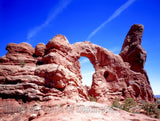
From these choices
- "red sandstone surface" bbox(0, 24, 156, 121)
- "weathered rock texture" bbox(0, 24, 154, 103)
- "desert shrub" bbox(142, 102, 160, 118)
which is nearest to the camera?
"red sandstone surface" bbox(0, 24, 156, 121)

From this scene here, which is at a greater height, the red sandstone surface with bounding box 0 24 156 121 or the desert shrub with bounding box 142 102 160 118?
the red sandstone surface with bounding box 0 24 156 121

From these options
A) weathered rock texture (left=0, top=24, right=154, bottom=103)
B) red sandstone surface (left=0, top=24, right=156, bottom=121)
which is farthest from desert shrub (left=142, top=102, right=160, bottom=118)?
weathered rock texture (left=0, top=24, right=154, bottom=103)

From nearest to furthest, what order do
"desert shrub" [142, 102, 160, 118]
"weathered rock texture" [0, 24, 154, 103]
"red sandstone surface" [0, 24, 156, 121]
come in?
"red sandstone surface" [0, 24, 156, 121], "weathered rock texture" [0, 24, 154, 103], "desert shrub" [142, 102, 160, 118]

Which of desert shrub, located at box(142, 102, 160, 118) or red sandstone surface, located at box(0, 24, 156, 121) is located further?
desert shrub, located at box(142, 102, 160, 118)

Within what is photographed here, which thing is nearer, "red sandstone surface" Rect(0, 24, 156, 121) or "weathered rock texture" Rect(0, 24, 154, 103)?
"red sandstone surface" Rect(0, 24, 156, 121)

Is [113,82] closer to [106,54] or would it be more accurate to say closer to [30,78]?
[106,54]

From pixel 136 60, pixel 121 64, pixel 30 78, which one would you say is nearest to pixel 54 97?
pixel 30 78

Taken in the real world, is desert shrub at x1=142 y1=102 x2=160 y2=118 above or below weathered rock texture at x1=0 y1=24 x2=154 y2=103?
below

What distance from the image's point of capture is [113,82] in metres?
22.4

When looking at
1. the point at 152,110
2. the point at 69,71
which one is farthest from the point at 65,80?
the point at 152,110

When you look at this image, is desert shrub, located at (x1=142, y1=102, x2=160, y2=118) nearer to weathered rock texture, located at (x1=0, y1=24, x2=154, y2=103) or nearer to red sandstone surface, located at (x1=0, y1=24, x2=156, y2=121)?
red sandstone surface, located at (x1=0, y1=24, x2=156, y2=121)

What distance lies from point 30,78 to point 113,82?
17.2 metres

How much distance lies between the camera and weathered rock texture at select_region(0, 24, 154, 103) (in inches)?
388

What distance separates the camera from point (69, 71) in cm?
1291
